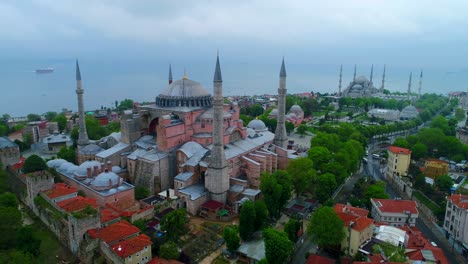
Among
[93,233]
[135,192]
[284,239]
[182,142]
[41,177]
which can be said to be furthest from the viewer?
[182,142]

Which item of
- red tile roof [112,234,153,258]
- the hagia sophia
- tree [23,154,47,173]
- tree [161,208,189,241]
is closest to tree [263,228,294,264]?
tree [161,208,189,241]

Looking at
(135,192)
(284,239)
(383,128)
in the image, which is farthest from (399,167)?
(135,192)

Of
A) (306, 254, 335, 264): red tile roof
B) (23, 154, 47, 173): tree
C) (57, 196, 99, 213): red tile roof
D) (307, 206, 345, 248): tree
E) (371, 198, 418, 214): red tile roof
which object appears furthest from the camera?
(23, 154, 47, 173): tree

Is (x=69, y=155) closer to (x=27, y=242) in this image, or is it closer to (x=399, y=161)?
(x=27, y=242)

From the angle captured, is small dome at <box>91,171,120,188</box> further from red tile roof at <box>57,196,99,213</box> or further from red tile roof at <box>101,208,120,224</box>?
red tile roof at <box>101,208,120,224</box>

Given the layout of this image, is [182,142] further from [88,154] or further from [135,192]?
[88,154]

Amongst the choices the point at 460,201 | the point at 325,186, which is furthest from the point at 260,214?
the point at 460,201

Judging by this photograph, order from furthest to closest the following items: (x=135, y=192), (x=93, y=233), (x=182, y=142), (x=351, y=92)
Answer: (x=351, y=92)
(x=182, y=142)
(x=135, y=192)
(x=93, y=233)
